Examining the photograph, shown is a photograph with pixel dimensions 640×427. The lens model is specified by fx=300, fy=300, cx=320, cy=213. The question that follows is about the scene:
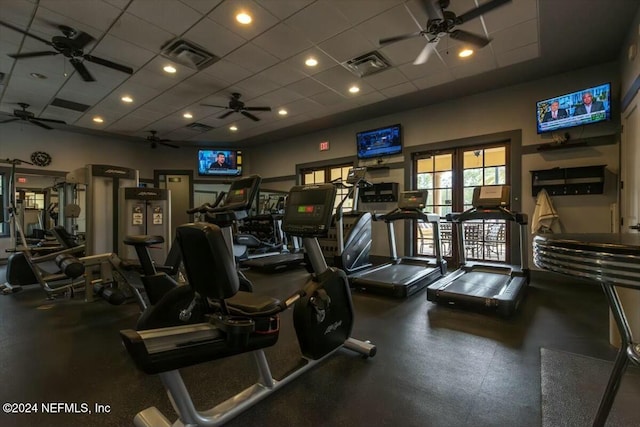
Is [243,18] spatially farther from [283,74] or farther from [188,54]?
[283,74]

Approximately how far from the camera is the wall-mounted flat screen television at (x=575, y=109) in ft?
13.8

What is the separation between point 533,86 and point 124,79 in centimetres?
682

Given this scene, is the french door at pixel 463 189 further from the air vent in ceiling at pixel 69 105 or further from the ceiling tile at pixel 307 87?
the air vent in ceiling at pixel 69 105

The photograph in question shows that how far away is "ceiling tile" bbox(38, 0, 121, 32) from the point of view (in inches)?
123

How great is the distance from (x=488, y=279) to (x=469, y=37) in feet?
10.0

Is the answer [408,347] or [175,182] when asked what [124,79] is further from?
[408,347]

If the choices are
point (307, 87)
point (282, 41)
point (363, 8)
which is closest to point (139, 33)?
point (282, 41)

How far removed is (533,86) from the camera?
16.7 ft

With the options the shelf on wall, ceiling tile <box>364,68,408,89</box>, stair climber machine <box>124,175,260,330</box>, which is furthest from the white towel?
stair climber machine <box>124,175,260,330</box>

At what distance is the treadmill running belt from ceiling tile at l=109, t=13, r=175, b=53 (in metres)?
4.72

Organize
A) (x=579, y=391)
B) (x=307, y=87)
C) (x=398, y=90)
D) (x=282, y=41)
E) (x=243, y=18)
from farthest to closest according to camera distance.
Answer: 1. (x=398, y=90)
2. (x=307, y=87)
3. (x=282, y=41)
4. (x=243, y=18)
5. (x=579, y=391)

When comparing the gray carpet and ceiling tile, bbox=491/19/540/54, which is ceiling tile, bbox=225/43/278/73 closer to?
ceiling tile, bbox=491/19/540/54

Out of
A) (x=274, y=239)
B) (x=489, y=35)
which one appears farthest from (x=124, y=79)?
(x=489, y=35)

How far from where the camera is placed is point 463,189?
5.94 metres
